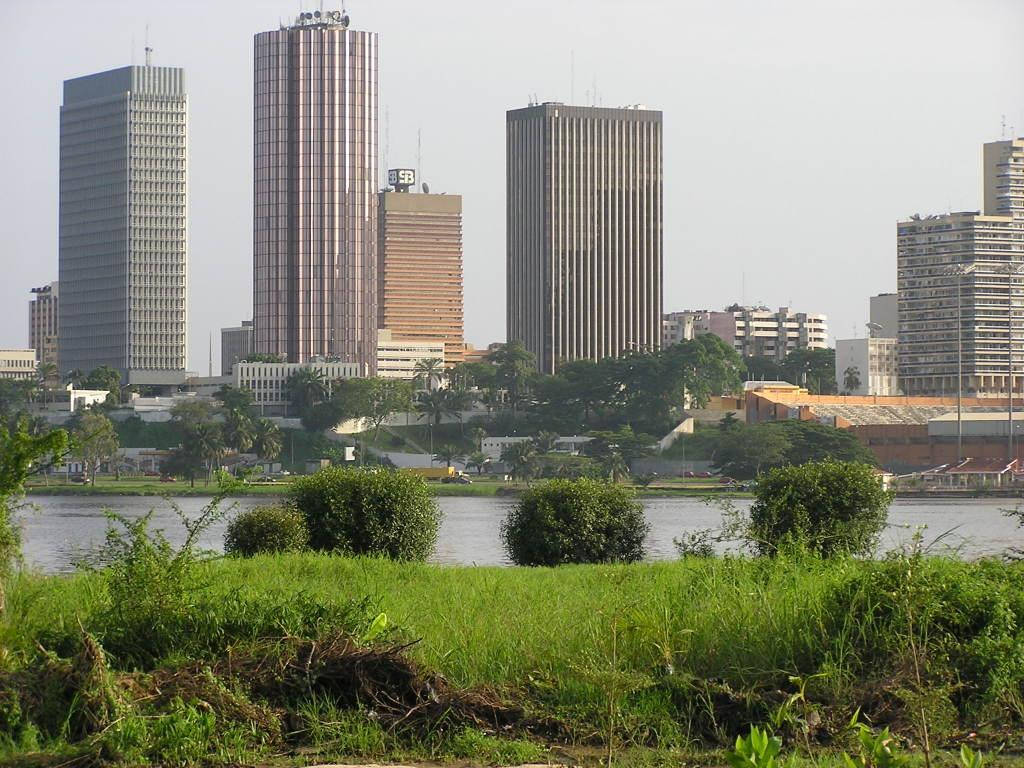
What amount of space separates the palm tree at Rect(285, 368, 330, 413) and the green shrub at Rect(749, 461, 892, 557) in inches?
4253

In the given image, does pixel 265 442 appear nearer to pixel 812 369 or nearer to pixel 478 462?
pixel 478 462

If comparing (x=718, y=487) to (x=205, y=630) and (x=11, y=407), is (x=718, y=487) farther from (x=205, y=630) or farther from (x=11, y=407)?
(x=205, y=630)

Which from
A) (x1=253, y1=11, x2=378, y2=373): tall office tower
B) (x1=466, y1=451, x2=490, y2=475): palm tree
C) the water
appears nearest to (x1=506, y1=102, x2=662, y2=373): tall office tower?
(x1=253, y1=11, x2=378, y2=373): tall office tower

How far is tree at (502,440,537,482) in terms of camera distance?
10367 cm

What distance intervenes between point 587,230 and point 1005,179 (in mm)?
43590

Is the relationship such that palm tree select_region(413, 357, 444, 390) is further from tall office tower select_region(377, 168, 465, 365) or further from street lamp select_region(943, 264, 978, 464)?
street lamp select_region(943, 264, 978, 464)

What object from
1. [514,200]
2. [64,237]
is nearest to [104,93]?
[64,237]

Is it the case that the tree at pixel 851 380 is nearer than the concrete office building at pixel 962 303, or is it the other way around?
the tree at pixel 851 380

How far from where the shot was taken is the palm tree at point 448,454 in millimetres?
115375

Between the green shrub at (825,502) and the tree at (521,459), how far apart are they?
3162 inches

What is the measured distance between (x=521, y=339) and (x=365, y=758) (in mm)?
171051

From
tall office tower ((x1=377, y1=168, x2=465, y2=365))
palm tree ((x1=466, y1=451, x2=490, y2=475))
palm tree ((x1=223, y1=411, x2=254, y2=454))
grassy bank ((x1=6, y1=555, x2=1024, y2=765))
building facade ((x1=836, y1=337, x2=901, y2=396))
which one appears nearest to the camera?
grassy bank ((x1=6, y1=555, x2=1024, y2=765))

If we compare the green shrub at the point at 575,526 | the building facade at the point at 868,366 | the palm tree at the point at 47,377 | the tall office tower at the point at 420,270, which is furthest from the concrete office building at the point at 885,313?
the green shrub at the point at 575,526

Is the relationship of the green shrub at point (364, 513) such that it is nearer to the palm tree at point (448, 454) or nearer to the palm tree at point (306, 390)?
the palm tree at point (448, 454)
